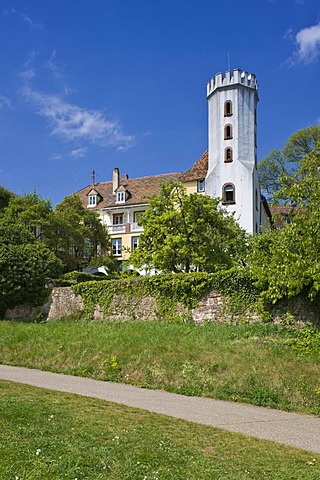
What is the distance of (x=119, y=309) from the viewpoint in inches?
1015

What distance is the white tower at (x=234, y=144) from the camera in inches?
1720

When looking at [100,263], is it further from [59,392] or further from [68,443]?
[68,443]

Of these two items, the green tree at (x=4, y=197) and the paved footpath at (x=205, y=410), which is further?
the green tree at (x=4, y=197)

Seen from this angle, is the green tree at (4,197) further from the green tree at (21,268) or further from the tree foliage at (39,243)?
the green tree at (21,268)

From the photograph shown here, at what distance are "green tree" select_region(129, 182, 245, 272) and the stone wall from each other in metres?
4.38

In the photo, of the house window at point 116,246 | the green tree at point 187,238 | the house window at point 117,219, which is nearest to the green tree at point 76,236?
the house window at point 116,246

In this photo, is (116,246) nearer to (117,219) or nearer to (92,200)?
(117,219)

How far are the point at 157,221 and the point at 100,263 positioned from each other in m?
15.6

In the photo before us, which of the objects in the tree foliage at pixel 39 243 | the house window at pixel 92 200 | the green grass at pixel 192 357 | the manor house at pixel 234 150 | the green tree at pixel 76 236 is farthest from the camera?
the house window at pixel 92 200

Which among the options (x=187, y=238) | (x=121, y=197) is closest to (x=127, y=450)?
(x=187, y=238)

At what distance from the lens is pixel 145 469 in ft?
20.3

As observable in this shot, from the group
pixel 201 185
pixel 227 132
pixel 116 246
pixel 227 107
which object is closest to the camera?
pixel 227 132

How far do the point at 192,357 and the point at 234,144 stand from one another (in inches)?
1252

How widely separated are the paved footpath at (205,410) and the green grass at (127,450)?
805 mm
